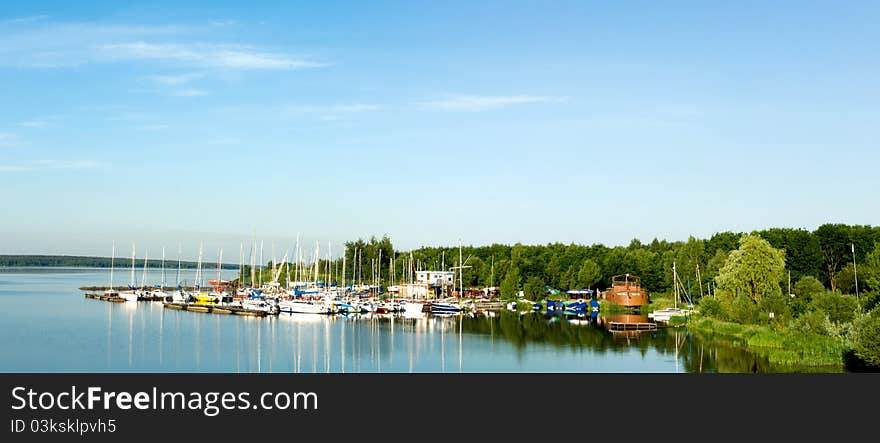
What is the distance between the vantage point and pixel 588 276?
91938 millimetres

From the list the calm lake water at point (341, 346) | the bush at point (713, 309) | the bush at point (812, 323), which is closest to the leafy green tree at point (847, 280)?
the bush at point (713, 309)

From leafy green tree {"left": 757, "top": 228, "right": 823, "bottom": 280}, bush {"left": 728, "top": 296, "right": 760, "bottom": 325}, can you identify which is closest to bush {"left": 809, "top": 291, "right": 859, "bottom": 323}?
bush {"left": 728, "top": 296, "right": 760, "bottom": 325}

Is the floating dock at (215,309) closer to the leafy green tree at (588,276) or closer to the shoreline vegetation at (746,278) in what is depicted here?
the shoreline vegetation at (746,278)

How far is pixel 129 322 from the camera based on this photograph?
63406 millimetres

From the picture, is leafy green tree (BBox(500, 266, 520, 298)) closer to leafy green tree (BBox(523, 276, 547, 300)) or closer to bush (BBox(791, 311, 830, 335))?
leafy green tree (BBox(523, 276, 547, 300))

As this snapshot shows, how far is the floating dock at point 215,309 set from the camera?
233 ft

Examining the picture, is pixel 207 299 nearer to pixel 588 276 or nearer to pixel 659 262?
pixel 588 276

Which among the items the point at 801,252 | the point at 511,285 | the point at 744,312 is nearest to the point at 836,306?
the point at 744,312

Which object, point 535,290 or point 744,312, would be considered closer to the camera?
point 744,312

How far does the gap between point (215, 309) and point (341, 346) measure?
30.0 m

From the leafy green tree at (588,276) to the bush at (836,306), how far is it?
46.9m
